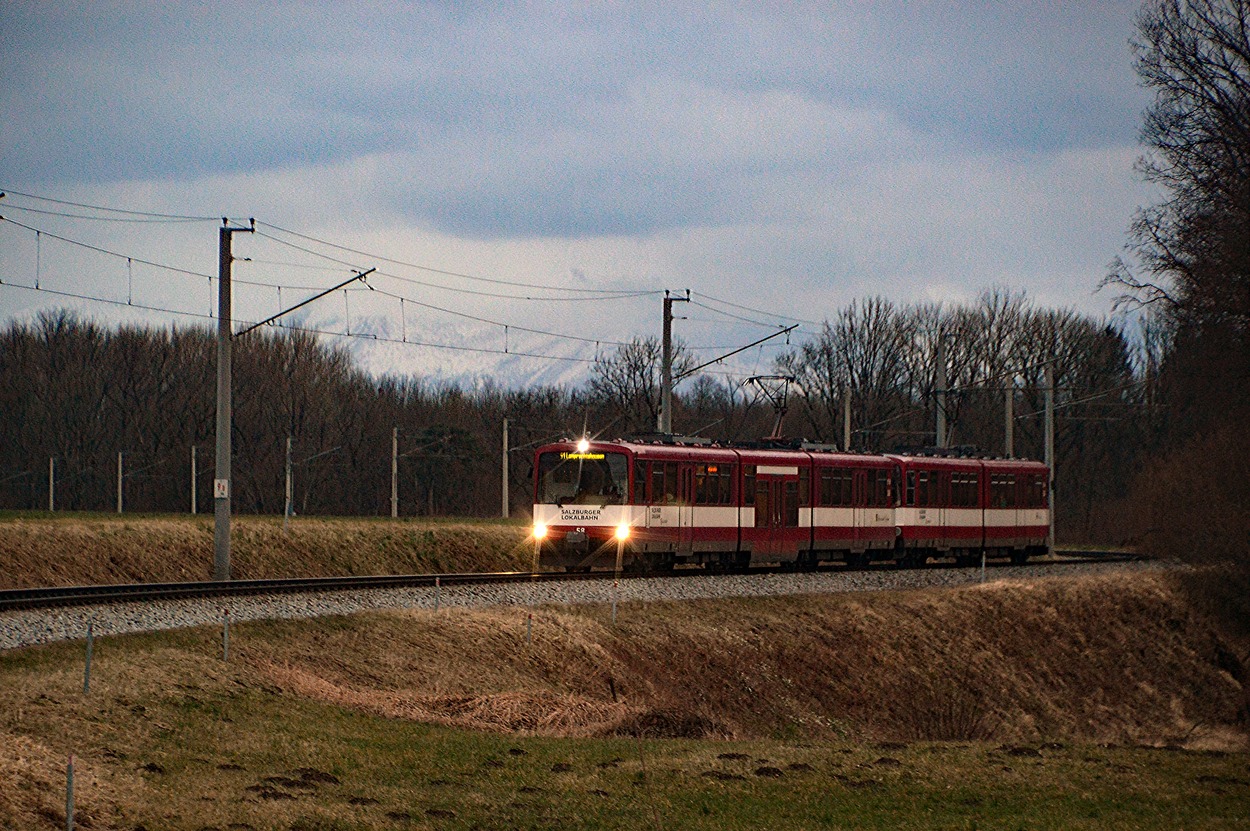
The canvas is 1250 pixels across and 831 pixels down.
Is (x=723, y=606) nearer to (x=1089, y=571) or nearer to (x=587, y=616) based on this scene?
(x=587, y=616)

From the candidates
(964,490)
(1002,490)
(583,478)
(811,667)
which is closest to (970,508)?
(964,490)

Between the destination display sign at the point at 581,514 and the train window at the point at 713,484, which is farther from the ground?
the train window at the point at 713,484

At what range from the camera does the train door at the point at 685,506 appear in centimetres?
3934

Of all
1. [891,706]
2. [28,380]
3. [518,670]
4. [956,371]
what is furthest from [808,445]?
[28,380]

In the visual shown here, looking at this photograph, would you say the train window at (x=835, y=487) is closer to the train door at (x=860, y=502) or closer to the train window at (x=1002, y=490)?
the train door at (x=860, y=502)

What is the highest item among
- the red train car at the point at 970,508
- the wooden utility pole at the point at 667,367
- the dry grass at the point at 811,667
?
the wooden utility pole at the point at 667,367

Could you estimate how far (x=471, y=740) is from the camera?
20.3 m

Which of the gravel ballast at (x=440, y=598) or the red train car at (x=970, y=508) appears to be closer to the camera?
the gravel ballast at (x=440, y=598)

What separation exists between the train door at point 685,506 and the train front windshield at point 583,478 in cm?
208

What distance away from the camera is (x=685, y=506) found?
39531 mm

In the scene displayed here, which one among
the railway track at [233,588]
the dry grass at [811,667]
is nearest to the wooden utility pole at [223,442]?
the railway track at [233,588]

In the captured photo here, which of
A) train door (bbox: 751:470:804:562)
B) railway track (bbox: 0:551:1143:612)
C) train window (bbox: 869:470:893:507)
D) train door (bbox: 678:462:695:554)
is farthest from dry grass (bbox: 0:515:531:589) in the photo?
train window (bbox: 869:470:893:507)

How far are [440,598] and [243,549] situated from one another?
11.9 m

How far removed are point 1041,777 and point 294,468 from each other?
8393 cm
